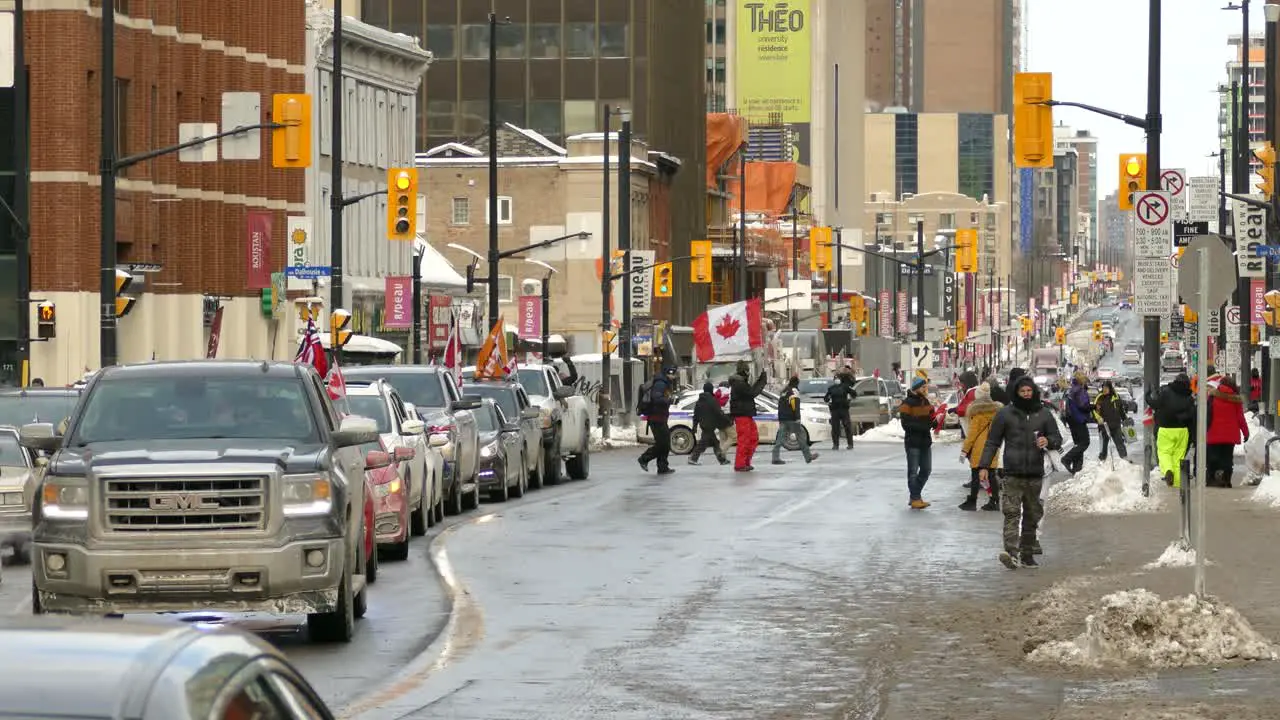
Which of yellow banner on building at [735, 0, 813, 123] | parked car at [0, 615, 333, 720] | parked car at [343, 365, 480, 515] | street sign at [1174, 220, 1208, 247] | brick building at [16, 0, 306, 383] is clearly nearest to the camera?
parked car at [0, 615, 333, 720]

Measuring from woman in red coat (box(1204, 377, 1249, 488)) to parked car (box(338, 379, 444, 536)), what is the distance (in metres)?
13.8

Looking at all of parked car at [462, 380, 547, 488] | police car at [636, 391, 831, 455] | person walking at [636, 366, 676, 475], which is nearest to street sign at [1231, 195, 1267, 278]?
police car at [636, 391, 831, 455]

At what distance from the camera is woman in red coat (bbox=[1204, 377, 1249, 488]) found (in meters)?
36.3

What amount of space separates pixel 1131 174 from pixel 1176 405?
431 cm

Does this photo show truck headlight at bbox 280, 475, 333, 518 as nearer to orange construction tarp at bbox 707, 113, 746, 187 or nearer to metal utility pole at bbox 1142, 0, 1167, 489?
metal utility pole at bbox 1142, 0, 1167, 489

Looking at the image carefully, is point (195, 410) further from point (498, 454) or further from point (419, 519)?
point (498, 454)

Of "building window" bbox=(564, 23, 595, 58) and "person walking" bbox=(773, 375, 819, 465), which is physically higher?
"building window" bbox=(564, 23, 595, 58)

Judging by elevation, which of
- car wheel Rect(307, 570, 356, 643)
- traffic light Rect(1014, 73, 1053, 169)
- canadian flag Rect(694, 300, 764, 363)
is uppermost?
traffic light Rect(1014, 73, 1053, 169)

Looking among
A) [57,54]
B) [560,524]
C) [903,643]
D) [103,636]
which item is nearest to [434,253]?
[57,54]

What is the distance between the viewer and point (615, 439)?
62.6 metres

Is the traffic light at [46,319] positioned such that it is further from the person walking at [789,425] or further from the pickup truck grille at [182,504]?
A: the pickup truck grille at [182,504]

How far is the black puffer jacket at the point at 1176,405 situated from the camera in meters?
32.7

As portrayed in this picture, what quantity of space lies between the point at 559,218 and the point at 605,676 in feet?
290

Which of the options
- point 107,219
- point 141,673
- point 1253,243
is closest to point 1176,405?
point 107,219
